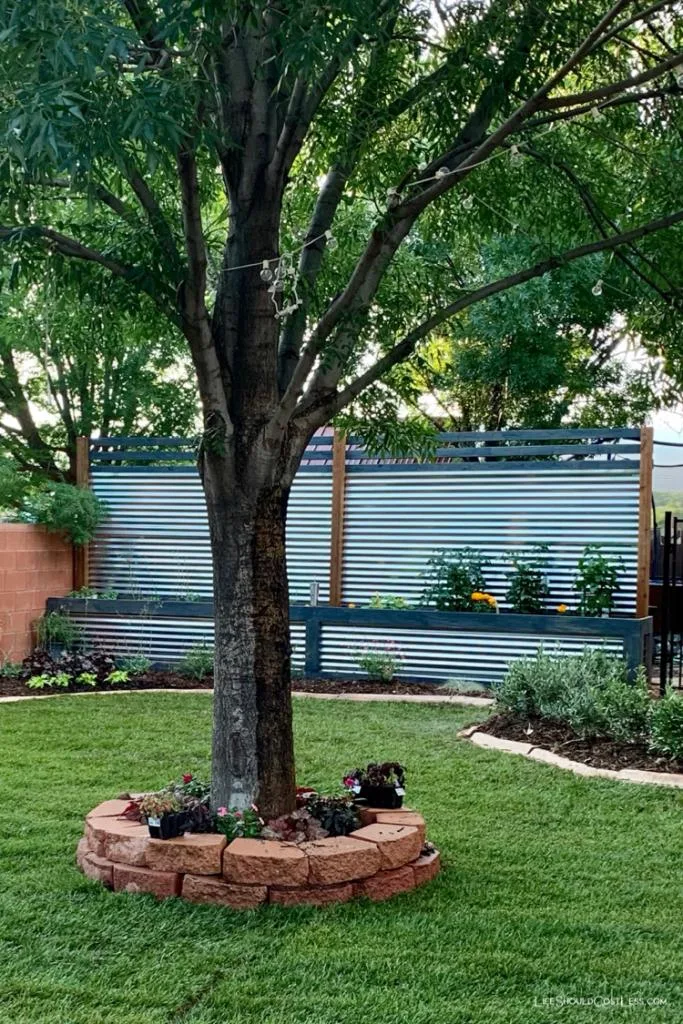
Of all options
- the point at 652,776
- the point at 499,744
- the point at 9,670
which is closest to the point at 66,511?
the point at 9,670

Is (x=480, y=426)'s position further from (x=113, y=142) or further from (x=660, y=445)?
(x=113, y=142)

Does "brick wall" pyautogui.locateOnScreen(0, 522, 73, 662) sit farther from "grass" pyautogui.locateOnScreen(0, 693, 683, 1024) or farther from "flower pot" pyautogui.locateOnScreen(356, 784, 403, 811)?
"flower pot" pyautogui.locateOnScreen(356, 784, 403, 811)

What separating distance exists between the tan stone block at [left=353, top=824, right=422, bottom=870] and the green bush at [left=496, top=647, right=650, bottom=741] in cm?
253

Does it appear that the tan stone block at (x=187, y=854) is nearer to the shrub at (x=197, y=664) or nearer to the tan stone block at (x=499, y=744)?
the tan stone block at (x=499, y=744)

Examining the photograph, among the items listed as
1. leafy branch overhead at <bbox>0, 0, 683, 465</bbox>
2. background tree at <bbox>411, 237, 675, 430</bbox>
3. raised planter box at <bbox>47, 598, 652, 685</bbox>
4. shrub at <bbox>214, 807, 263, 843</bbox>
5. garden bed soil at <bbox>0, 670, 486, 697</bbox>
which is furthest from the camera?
A: background tree at <bbox>411, 237, 675, 430</bbox>

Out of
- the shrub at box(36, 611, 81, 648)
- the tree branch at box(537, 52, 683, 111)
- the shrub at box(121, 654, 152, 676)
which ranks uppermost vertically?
the tree branch at box(537, 52, 683, 111)

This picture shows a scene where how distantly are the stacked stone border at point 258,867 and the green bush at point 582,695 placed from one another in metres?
2.57

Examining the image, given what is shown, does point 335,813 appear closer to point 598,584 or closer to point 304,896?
point 304,896

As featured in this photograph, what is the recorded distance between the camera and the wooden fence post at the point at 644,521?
8289 millimetres

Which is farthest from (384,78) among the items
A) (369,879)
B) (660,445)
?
(660,445)

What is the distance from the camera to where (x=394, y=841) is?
12.4ft

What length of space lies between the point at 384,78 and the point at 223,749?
2.76 m

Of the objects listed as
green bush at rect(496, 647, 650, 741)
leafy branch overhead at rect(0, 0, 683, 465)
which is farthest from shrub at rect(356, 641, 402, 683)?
leafy branch overhead at rect(0, 0, 683, 465)

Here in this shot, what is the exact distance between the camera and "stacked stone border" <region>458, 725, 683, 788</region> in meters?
5.43
